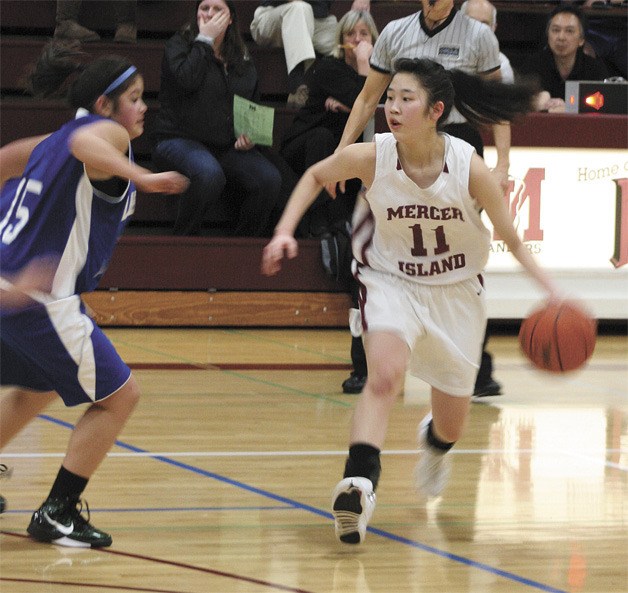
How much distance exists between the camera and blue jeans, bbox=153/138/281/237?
27.8 ft

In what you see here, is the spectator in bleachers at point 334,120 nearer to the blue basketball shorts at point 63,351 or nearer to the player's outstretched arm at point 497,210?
the player's outstretched arm at point 497,210

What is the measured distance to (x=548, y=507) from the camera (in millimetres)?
4277

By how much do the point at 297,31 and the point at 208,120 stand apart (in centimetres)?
115

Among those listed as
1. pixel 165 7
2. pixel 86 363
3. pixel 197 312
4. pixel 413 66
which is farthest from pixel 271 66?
pixel 86 363

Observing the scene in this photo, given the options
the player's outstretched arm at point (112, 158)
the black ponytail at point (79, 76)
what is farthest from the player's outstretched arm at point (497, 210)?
the black ponytail at point (79, 76)

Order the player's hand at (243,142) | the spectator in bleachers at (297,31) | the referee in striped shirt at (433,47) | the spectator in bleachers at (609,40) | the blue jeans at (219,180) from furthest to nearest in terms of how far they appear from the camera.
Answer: the spectator in bleachers at (609,40) < the spectator in bleachers at (297,31) < the player's hand at (243,142) < the blue jeans at (219,180) < the referee in striped shirt at (433,47)

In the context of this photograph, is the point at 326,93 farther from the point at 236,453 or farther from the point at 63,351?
the point at 63,351

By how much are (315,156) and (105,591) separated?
19.3 feet

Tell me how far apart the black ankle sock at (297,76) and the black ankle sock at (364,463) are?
5913 millimetres

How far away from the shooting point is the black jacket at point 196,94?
8.52 meters

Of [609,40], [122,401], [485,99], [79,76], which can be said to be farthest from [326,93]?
[122,401]

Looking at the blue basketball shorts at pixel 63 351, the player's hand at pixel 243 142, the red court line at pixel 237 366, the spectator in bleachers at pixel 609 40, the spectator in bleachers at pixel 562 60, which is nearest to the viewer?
the blue basketball shorts at pixel 63 351

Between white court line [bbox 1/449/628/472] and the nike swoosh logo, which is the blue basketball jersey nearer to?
the nike swoosh logo

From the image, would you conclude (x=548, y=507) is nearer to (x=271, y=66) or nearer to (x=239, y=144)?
(x=239, y=144)
